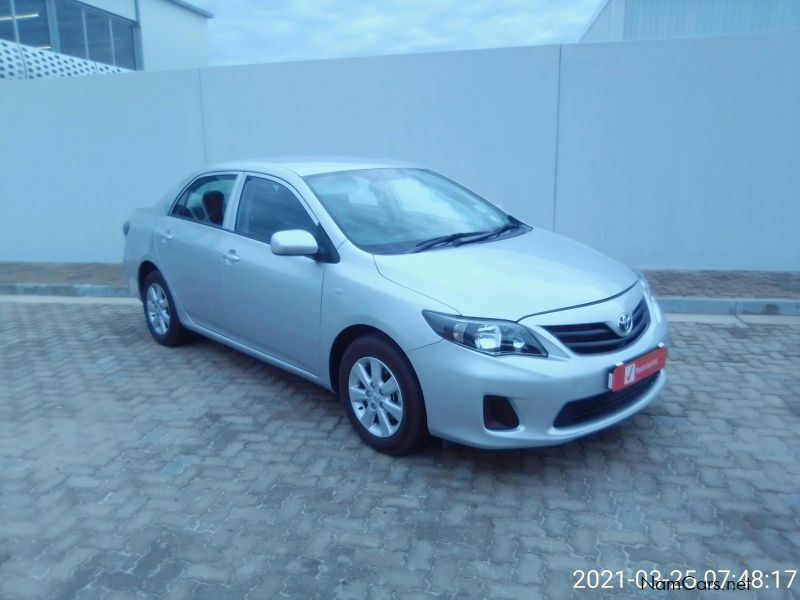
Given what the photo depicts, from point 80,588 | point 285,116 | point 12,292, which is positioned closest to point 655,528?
point 80,588

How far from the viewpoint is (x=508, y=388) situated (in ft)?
10.6

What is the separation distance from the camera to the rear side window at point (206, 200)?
5051 millimetres

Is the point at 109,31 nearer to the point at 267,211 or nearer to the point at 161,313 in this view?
the point at 161,313

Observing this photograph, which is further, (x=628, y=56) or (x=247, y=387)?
(x=628, y=56)

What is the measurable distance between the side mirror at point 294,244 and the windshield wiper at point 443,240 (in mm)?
597

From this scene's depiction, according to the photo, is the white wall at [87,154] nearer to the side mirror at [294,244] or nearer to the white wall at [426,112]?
the white wall at [426,112]

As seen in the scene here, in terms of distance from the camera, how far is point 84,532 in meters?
3.18

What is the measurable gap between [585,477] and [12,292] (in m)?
7.84

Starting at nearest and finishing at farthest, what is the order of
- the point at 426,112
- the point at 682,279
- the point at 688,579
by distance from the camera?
the point at 688,579
the point at 682,279
the point at 426,112

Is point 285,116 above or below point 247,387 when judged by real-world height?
above

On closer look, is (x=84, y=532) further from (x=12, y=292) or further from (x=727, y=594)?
(x=12, y=292)

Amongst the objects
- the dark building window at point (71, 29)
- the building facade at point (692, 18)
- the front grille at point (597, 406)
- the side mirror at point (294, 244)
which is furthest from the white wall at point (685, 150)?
the dark building window at point (71, 29)

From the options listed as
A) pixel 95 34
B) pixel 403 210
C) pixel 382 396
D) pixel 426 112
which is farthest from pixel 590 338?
pixel 95 34

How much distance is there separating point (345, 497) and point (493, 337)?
3.66 ft
